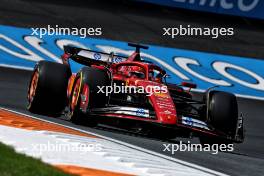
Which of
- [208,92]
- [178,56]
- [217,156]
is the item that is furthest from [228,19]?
[217,156]

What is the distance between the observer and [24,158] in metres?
6.93

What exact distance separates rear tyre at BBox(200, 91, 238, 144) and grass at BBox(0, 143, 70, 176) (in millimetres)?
5509

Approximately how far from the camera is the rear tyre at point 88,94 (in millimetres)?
11930

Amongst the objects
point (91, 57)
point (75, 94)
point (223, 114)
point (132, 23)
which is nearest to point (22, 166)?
point (75, 94)

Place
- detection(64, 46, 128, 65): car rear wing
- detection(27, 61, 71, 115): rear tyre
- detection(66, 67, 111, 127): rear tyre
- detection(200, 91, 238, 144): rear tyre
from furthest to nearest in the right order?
1. detection(64, 46, 128, 65): car rear wing
2. detection(27, 61, 71, 115): rear tyre
3. detection(200, 91, 238, 144): rear tyre
4. detection(66, 67, 111, 127): rear tyre

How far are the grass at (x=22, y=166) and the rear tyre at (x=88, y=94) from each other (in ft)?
15.9

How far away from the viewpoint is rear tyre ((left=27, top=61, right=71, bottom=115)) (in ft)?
41.7

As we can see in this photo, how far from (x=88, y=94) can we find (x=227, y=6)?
13.8 m

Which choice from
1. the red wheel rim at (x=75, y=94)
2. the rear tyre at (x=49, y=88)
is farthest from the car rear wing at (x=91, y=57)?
the red wheel rim at (x=75, y=94)

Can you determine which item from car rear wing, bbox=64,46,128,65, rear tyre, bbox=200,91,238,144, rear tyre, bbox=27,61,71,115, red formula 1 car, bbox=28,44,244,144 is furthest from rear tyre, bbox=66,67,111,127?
car rear wing, bbox=64,46,128,65

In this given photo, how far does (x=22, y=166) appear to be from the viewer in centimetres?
652

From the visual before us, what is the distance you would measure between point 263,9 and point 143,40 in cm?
505

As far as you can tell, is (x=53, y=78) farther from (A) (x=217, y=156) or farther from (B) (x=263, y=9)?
(B) (x=263, y=9)

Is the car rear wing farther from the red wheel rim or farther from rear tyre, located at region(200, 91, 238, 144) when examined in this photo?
rear tyre, located at region(200, 91, 238, 144)
